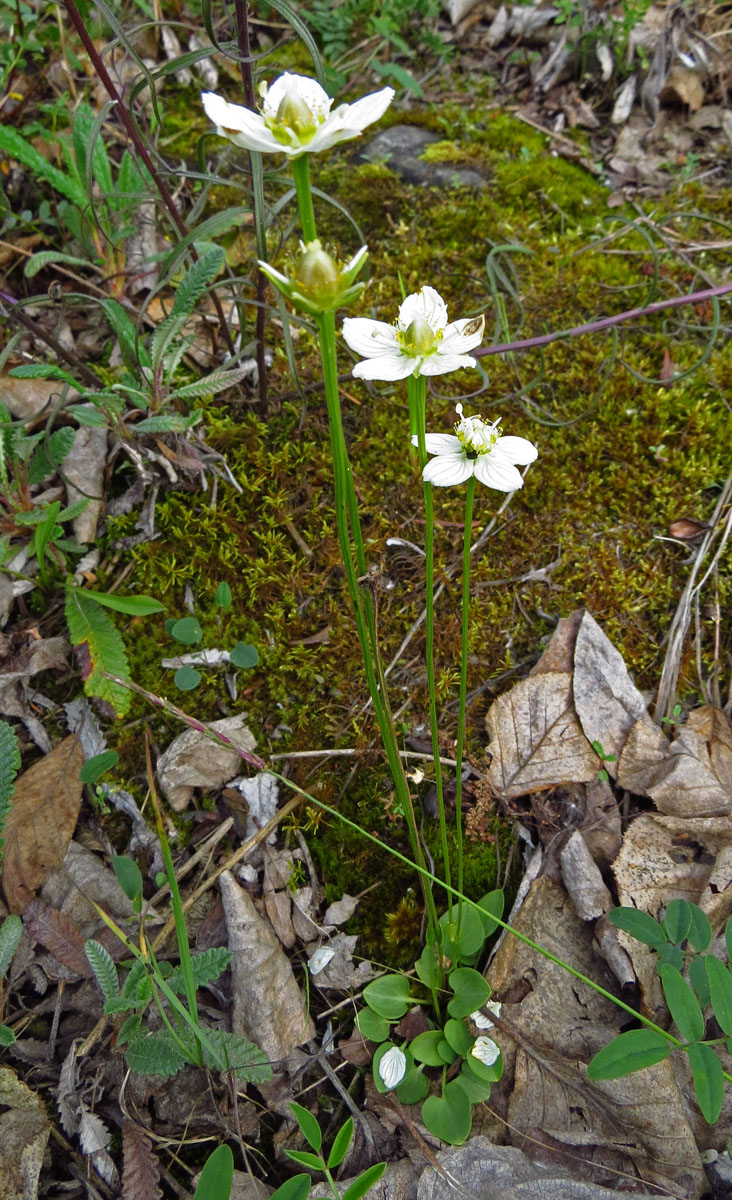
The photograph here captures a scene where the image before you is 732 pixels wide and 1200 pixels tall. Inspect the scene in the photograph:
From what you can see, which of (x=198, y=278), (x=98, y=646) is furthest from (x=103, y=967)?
(x=198, y=278)

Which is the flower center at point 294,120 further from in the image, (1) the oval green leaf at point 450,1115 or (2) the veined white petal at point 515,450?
(1) the oval green leaf at point 450,1115

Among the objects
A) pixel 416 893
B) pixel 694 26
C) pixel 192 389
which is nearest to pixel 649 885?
pixel 416 893

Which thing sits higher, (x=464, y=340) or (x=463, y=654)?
(x=464, y=340)

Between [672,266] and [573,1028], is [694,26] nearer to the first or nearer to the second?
[672,266]

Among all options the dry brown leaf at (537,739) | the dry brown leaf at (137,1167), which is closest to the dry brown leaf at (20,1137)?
the dry brown leaf at (137,1167)

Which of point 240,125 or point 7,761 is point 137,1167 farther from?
point 240,125

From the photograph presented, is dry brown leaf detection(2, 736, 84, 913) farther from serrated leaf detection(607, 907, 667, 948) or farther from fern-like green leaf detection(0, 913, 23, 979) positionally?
serrated leaf detection(607, 907, 667, 948)
